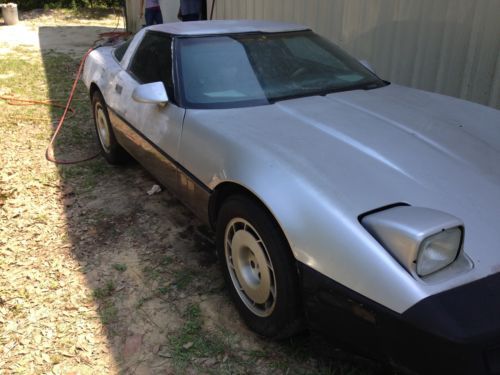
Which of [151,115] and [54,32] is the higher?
[151,115]

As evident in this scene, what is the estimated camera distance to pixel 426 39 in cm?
453

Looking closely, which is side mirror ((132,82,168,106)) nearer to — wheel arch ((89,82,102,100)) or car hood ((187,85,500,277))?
car hood ((187,85,500,277))

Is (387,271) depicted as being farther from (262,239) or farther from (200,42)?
(200,42)

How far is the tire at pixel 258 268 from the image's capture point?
75.2 inches

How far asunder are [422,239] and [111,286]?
72.7 inches

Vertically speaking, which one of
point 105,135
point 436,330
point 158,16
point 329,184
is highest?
point 158,16

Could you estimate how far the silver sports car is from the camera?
1526 millimetres

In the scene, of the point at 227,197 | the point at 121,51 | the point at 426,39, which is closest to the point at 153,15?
the point at 121,51

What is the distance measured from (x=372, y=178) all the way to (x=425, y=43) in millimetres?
3237

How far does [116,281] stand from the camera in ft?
8.96

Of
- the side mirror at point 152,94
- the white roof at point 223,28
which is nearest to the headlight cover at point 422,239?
the side mirror at point 152,94

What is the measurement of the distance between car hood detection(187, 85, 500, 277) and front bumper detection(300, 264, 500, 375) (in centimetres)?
16

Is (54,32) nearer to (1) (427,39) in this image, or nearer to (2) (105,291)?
(1) (427,39)

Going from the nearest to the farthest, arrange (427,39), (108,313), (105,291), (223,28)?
(108,313) < (105,291) < (223,28) < (427,39)
